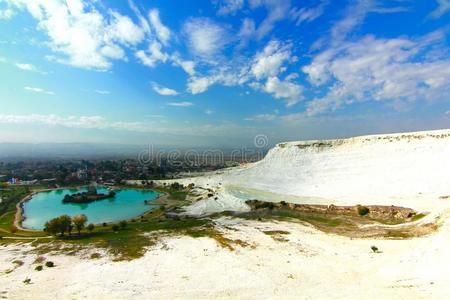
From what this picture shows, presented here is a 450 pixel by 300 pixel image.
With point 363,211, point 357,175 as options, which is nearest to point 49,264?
point 363,211

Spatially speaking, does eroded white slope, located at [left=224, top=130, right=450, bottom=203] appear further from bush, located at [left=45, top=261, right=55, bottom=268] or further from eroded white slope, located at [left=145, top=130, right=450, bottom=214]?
bush, located at [left=45, top=261, right=55, bottom=268]

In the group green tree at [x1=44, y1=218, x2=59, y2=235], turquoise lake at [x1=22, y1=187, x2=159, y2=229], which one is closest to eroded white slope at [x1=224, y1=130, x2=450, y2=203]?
turquoise lake at [x1=22, y1=187, x2=159, y2=229]

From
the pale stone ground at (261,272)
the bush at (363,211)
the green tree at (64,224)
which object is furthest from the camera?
the green tree at (64,224)

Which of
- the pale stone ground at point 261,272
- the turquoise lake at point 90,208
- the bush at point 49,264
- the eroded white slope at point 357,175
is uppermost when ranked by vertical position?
the eroded white slope at point 357,175

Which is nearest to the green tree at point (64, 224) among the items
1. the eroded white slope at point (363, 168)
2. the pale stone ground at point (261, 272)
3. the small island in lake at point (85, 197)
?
the pale stone ground at point (261, 272)

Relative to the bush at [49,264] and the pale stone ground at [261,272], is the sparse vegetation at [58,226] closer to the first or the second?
the pale stone ground at [261,272]

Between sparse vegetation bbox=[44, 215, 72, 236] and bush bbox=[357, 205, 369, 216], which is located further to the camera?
sparse vegetation bbox=[44, 215, 72, 236]

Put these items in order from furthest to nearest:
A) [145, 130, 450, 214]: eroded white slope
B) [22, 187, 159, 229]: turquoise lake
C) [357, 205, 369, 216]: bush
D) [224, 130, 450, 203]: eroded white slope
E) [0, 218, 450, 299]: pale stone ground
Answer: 1. [22, 187, 159, 229]: turquoise lake
2. [224, 130, 450, 203]: eroded white slope
3. [145, 130, 450, 214]: eroded white slope
4. [357, 205, 369, 216]: bush
5. [0, 218, 450, 299]: pale stone ground

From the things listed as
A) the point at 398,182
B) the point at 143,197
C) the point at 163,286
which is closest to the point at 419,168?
the point at 398,182
